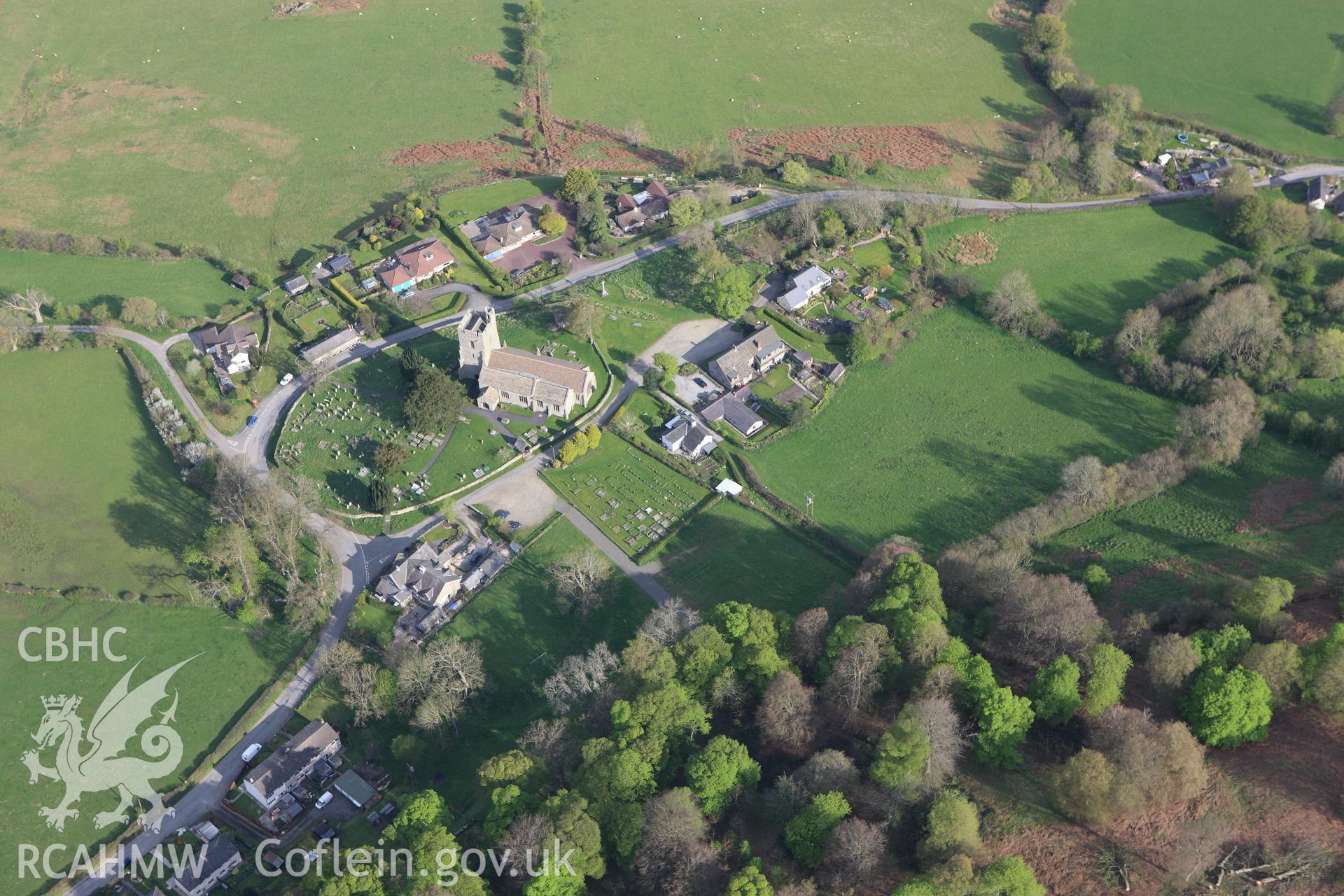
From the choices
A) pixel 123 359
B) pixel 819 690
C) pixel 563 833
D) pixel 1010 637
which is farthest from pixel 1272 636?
pixel 123 359

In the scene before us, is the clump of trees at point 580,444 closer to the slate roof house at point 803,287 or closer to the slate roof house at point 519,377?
the slate roof house at point 519,377

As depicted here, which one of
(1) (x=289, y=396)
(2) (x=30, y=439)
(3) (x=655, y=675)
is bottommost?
(2) (x=30, y=439)

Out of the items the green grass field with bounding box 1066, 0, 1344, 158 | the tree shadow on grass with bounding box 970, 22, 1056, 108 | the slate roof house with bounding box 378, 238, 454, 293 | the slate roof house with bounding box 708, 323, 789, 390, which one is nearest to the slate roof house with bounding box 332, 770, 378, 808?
the slate roof house with bounding box 708, 323, 789, 390

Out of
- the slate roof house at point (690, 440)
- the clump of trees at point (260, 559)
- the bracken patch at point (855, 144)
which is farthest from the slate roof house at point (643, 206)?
the clump of trees at point (260, 559)

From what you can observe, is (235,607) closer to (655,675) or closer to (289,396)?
(289,396)

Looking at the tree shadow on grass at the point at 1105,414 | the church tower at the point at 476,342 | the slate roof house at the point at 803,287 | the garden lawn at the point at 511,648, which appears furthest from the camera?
the slate roof house at the point at 803,287

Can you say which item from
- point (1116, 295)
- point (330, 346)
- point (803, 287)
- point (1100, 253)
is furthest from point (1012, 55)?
point (330, 346)

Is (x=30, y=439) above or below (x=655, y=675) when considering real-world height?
below

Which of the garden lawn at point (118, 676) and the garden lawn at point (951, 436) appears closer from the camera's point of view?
the garden lawn at point (118, 676)
